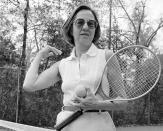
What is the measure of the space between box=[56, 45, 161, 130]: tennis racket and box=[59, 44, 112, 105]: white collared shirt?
0.09 ft

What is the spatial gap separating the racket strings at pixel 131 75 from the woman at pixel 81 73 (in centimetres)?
5

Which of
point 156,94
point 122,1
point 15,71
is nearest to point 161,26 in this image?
point 122,1

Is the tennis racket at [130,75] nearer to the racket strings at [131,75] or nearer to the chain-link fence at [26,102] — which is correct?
the racket strings at [131,75]

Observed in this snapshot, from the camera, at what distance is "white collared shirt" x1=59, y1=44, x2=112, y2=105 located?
4.23 ft

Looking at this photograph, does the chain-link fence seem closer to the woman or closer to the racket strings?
the racket strings

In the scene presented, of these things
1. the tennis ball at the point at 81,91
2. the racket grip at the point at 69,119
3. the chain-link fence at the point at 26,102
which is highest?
the tennis ball at the point at 81,91

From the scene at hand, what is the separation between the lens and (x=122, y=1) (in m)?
12.2

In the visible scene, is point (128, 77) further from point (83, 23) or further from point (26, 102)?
point (26, 102)

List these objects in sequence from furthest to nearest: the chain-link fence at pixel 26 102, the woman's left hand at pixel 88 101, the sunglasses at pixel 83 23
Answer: the chain-link fence at pixel 26 102 < the sunglasses at pixel 83 23 < the woman's left hand at pixel 88 101

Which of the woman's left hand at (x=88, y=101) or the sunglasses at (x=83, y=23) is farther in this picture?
the sunglasses at (x=83, y=23)

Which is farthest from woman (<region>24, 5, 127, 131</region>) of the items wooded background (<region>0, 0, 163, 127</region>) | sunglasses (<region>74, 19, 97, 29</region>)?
wooded background (<region>0, 0, 163, 127</region>)

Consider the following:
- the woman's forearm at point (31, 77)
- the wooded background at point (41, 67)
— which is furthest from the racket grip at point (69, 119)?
the wooded background at point (41, 67)

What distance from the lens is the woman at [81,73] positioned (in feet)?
4.08

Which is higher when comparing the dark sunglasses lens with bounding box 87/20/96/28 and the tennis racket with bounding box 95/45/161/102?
the dark sunglasses lens with bounding box 87/20/96/28
